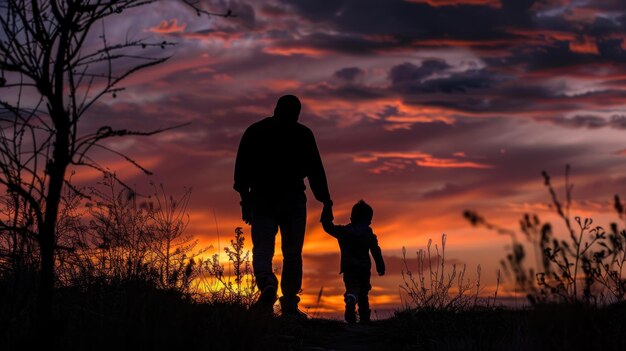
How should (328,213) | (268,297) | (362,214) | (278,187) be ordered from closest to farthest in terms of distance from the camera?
1. (268,297)
2. (278,187)
3. (328,213)
4. (362,214)

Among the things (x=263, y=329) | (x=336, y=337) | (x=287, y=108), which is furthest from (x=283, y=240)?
(x=263, y=329)

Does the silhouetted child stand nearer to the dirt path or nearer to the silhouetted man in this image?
the dirt path

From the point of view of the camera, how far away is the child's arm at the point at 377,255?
38.6 feet

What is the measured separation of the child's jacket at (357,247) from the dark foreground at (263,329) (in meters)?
2.04

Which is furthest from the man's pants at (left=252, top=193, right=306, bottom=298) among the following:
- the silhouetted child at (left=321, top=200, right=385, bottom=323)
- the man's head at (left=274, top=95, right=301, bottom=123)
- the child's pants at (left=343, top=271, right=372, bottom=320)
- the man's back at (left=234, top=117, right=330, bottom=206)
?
the child's pants at (left=343, top=271, right=372, bottom=320)

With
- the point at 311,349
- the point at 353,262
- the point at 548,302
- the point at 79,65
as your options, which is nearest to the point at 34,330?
the point at 79,65

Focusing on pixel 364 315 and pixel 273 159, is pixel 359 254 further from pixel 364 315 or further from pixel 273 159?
pixel 273 159

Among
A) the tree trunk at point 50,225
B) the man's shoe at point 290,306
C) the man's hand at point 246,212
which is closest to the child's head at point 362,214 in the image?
the man's shoe at point 290,306

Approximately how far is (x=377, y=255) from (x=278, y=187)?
9.61ft

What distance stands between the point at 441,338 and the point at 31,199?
4578mm

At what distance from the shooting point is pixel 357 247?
11773 mm

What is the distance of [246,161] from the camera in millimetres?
9570

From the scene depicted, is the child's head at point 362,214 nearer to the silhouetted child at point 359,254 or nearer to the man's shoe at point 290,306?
the silhouetted child at point 359,254

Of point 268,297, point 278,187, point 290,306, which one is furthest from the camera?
point 290,306
